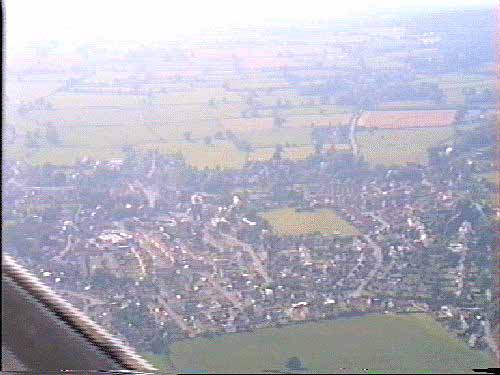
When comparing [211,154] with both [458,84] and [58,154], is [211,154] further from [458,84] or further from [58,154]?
[458,84]

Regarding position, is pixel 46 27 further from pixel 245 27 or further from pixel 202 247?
pixel 202 247

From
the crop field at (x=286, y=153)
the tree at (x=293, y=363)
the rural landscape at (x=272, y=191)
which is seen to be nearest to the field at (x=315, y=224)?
the rural landscape at (x=272, y=191)

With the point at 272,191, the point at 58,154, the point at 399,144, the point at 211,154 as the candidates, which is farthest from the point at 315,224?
the point at 58,154

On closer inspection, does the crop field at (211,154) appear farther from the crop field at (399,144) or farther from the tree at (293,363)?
the tree at (293,363)

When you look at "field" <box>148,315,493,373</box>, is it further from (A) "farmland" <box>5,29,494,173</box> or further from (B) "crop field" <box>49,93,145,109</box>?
(B) "crop field" <box>49,93,145,109</box>

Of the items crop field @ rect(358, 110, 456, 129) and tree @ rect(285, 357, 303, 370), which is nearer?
tree @ rect(285, 357, 303, 370)

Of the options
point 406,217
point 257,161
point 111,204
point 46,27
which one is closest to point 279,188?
point 257,161

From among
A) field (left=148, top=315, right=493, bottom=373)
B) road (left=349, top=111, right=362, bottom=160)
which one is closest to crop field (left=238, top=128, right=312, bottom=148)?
road (left=349, top=111, right=362, bottom=160)
